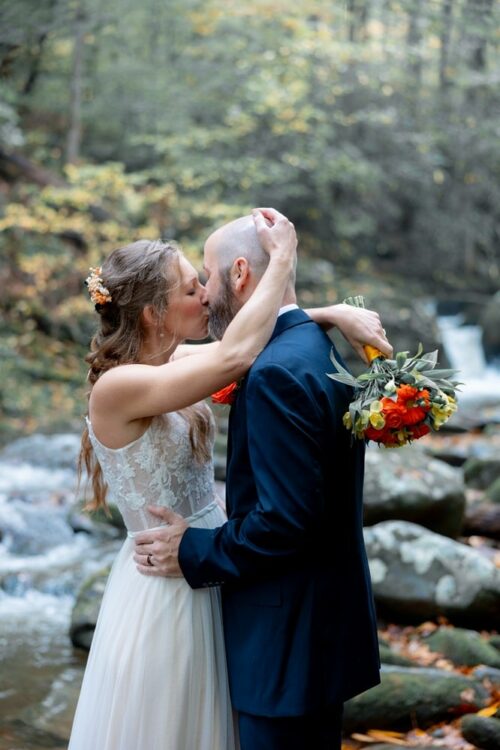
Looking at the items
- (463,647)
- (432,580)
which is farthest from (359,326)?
(432,580)

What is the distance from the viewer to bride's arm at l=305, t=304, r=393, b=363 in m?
2.71

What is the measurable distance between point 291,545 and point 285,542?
1.1 inches

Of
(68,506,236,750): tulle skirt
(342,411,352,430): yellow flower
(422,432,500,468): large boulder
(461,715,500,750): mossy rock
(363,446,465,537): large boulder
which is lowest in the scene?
(422,432,500,468): large boulder

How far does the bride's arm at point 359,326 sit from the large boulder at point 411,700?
234cm

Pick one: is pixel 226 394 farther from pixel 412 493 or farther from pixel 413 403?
pixel 412 493

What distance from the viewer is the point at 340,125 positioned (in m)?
17.6

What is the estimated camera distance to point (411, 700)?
14.6 ft

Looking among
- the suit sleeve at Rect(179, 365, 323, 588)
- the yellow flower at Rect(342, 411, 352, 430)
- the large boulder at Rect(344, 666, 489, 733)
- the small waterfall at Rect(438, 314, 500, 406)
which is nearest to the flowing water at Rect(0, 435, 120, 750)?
the large boulder at Rect(344, 666, 489, 733)

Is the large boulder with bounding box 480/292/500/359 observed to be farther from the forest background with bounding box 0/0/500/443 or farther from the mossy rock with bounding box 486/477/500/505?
the mossy rock with bounding box 486/477/500/505

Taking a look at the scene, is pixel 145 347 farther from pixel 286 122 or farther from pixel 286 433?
pixel 286 122

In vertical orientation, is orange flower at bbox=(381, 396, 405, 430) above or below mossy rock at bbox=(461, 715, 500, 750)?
above

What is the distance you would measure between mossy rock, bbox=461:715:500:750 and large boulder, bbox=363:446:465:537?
301cm

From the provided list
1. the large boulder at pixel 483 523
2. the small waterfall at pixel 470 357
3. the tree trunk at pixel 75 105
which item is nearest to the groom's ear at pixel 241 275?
the large boulder at pixel 483 523

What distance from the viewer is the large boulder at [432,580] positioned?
587 centimetres
